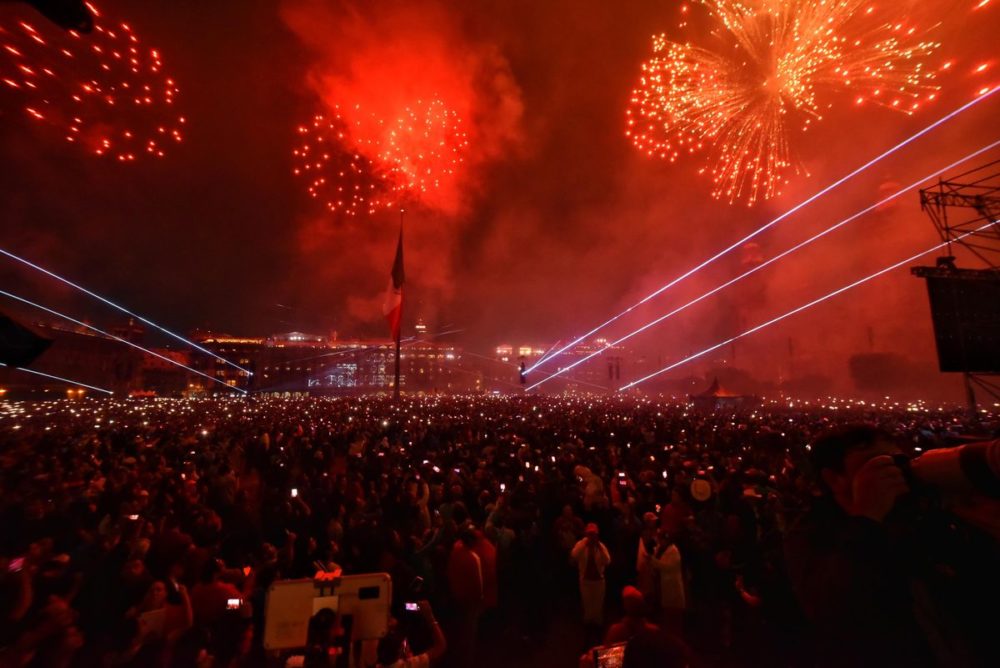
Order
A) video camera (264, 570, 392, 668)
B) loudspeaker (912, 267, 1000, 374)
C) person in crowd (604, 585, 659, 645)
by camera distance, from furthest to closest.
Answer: loudspeaker (912, 267, 1000, 374)
person in crowd (604, 585, 659, 645)
video camera (264, 570, 392, 668)

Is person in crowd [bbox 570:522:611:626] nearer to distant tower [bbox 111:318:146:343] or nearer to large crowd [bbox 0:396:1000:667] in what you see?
large crowd [bbox 0:396:1000:667]

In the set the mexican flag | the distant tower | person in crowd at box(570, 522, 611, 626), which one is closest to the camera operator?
person in crowd at box(570, 522, 611, 626)

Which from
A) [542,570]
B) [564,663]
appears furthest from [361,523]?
[564,663]

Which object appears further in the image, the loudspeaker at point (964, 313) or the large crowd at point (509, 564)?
the loudspeaker at point (964, 313)

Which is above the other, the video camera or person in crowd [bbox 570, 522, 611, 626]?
the video camera

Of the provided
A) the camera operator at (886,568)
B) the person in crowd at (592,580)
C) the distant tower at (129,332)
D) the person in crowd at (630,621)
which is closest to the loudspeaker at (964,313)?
the person in crowd at (592,580)

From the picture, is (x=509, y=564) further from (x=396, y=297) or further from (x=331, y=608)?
(x=396, y=297)

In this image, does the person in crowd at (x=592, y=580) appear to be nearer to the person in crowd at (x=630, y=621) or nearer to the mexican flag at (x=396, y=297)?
the person in crowd at (x=630, y=621)

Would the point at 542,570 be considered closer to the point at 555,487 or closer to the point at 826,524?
the point at 555,487
